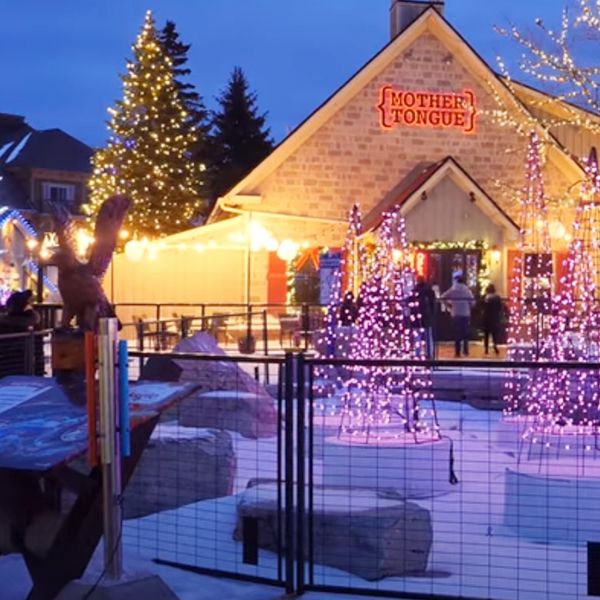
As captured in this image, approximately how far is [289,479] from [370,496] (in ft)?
4.44

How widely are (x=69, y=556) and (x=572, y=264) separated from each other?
7082 mm

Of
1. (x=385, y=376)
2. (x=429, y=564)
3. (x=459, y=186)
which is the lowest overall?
(x=429, y=564)

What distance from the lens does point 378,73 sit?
27547 mm

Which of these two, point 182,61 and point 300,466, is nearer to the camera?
point 300,466

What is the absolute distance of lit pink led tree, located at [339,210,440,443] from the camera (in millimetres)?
9991

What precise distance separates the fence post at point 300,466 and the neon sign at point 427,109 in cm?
2256

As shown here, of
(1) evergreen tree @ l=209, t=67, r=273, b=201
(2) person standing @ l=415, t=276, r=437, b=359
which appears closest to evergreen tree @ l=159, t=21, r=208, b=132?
(1) evergreen tree @ l=209, t=67, r=273, b=201

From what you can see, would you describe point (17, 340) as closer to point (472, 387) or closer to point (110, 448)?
point (110, 448)

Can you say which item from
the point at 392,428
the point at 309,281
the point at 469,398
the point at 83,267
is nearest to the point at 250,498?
the point at 83,267

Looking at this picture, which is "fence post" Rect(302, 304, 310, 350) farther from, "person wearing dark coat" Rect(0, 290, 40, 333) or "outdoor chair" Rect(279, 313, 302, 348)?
"person wearing dark coat" Rect(0, 290, 40, 333)

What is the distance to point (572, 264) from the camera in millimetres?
10797

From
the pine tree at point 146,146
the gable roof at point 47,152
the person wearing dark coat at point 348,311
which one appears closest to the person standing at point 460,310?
the person wearing dark coat at point 348,311

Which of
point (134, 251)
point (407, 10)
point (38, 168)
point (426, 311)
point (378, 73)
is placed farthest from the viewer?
point (38, 168)

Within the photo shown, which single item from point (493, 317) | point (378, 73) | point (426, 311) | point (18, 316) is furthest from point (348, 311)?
point (378, 73)
